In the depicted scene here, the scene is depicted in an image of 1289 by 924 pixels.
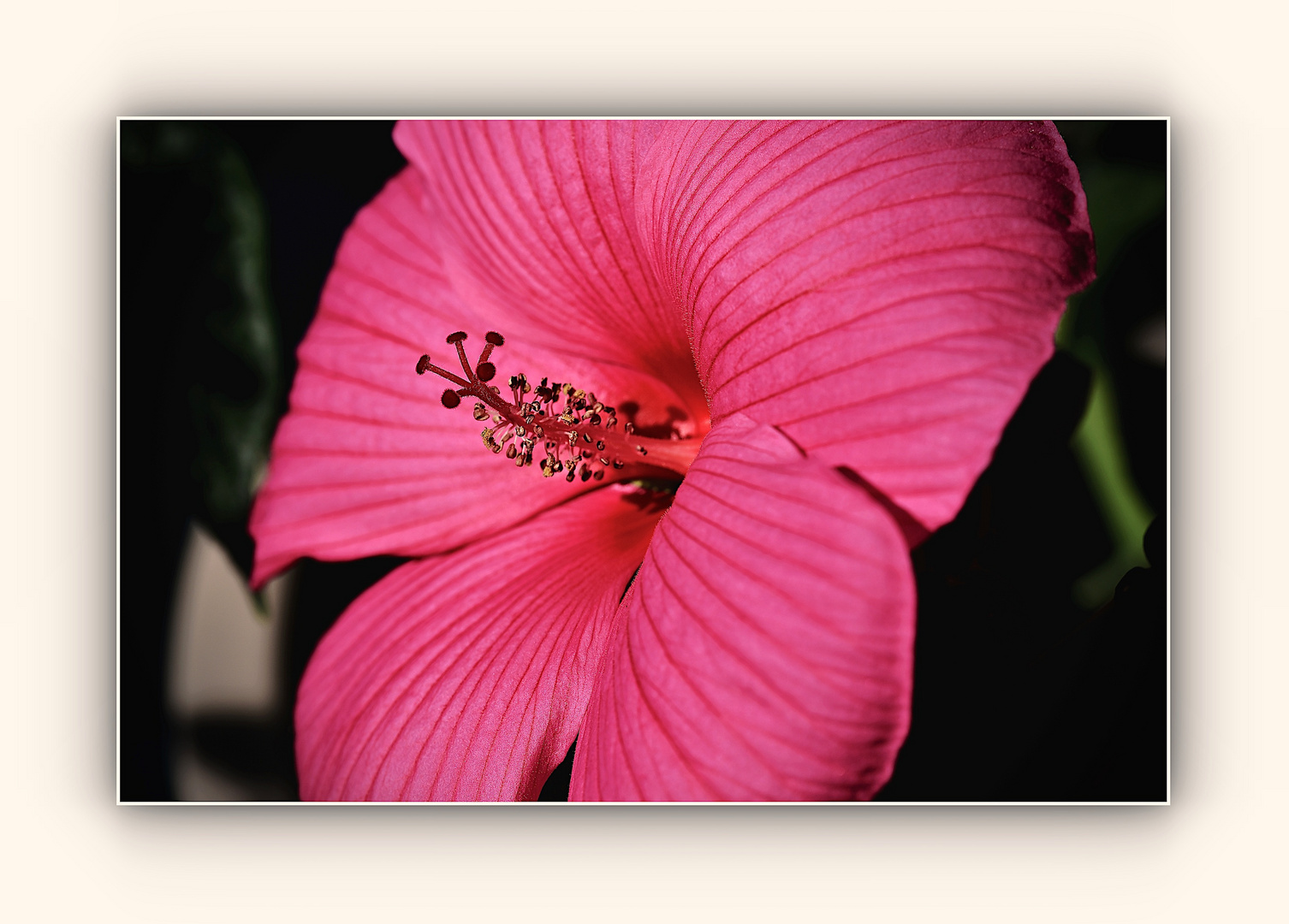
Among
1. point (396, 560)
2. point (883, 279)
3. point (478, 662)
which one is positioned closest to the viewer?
point (883, 279)

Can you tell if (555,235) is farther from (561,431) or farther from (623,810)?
(623,810)

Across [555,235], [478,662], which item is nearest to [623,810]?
[478,662]

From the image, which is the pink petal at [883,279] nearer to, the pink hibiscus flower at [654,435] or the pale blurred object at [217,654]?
the pink hibiscus flower at [654,435]

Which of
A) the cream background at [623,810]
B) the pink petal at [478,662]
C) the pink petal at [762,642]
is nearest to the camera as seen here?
the pink petal at [762,642]


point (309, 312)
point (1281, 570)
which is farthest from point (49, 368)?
point (1281, 570)

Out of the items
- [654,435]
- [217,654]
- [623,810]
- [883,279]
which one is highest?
[883,279]

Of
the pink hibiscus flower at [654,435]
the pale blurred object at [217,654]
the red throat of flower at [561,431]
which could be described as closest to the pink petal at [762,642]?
the pink hibiscus flower at [654,435]

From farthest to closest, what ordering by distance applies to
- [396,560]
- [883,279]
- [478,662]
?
1. [396,560]
2. [478,662]
3. [883,279]

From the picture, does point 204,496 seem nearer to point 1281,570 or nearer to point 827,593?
point 827,593
